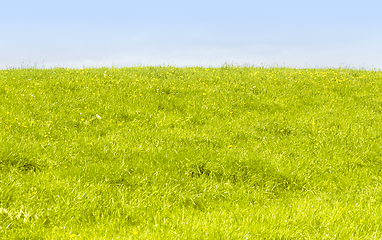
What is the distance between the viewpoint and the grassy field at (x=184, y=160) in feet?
13.1

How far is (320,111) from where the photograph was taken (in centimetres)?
1002

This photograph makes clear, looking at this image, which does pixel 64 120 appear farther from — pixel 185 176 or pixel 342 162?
pixel 342 162

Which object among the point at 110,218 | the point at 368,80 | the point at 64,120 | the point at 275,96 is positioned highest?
the point at 368,80

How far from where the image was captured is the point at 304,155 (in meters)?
6.92

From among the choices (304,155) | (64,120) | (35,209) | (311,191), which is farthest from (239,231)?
(64,120)

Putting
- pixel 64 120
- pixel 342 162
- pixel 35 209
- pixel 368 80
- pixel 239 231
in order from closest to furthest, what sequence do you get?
1. pixel 239 231
2. pixel 35 209
3. pixel 342 162
4. pixel 64 120
5. pixel 368 80

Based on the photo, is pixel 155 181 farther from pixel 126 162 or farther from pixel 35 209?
pixel 35 209

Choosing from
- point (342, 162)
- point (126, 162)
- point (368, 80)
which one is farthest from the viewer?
point (368, 80)

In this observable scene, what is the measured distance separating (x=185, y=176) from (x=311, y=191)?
7.70 ft

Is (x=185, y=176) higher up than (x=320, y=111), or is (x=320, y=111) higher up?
(x=320, y=111)

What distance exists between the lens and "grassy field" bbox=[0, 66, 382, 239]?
4.00 m

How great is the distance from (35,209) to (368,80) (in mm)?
15000

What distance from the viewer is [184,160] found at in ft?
19.6

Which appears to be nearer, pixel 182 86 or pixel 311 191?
pixel 311 191
